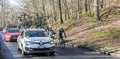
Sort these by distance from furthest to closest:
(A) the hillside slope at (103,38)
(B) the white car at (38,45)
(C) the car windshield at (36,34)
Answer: (A) the hillside slope at (103,38)
(C) the car windshield at (36,34)
(B) the white car at (38,45)

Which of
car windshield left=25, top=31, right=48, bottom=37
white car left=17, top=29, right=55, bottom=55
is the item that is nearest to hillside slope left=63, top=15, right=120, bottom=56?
white car left=17, top=29, right=55, bottom=55

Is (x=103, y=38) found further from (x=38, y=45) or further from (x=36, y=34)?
(x=38, y=45)

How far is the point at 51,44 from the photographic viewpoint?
1827 cm

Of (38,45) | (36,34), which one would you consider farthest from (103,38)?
(38,45)

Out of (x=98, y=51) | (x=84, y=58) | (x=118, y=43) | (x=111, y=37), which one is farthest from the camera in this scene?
(x=111, y=37)

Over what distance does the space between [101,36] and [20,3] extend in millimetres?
62683

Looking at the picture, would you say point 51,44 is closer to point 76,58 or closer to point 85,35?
point 76,58

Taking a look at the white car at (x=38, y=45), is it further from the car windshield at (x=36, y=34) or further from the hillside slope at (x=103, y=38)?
the hillside slope at (x=103, y=38)

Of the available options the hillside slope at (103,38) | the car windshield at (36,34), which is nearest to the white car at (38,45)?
the car windshield at (36,34)

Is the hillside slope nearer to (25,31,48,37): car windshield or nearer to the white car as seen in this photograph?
the white car

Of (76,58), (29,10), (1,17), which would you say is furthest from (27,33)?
(1,17)

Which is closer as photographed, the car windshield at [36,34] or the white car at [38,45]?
the white car at [38,45]

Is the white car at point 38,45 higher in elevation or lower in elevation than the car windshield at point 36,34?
lower

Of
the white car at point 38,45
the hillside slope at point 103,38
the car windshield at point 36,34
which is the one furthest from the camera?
the hillside slope at point 103,38
